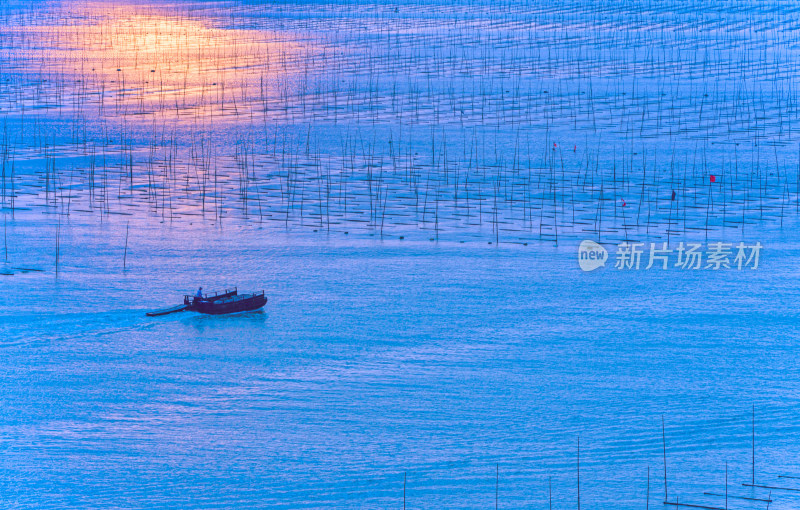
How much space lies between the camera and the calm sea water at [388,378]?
1803 cm

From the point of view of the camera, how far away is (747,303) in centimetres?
2723

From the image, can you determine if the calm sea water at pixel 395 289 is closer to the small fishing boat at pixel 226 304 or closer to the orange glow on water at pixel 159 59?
the small fishing boat at pixel 226 304

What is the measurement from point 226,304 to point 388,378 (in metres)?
5.87

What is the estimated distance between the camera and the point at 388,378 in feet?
71.8

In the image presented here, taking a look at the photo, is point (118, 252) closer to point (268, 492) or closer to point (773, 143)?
point (268, 492)

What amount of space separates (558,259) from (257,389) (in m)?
11.8

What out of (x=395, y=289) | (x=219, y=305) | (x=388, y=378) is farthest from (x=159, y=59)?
(x=388, y=378)

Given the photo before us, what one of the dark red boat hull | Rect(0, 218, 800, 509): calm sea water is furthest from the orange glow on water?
the dark red boat hull

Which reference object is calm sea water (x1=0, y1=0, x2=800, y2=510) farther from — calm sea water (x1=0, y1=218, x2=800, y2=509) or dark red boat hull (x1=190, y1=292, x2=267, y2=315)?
dark red boat hull (x1=190, y1=292, x2=267, y2=315)

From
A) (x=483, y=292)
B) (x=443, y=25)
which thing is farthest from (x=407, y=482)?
(x=443, y=25)

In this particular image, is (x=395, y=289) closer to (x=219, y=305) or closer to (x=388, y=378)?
(x=219, y=305)

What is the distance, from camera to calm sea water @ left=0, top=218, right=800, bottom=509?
18031 mm

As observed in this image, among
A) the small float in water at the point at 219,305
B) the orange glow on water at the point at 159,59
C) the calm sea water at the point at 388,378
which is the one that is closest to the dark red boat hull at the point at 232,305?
the small float in water at the point at 219,305

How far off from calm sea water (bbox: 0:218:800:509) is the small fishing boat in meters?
0.25
